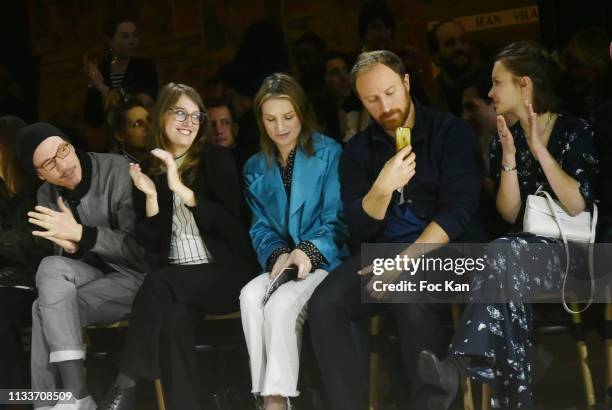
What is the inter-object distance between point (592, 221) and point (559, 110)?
425 millimetres

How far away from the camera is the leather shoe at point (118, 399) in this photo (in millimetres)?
3773

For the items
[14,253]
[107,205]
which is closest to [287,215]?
[107,205]

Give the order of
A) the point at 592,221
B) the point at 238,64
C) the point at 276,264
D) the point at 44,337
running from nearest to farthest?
the point at 592,221, the point at 276,264, the point at 44,337, the point at 238,64

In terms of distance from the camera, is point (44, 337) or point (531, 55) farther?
point (44, 337)

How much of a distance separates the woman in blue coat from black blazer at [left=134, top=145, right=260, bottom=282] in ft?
0.23

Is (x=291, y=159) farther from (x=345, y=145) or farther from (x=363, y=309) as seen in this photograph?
(x=363, y=309)

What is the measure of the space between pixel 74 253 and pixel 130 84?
31.9 inches

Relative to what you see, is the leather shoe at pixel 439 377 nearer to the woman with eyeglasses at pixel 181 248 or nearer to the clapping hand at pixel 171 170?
the woman with eyeglasses at pixel 181 248

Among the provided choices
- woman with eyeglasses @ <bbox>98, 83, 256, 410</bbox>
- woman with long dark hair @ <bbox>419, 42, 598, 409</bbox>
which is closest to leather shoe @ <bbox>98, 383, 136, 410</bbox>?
woman with eyeglasses @ <bbox>98, 83, 256, 410</bbox>

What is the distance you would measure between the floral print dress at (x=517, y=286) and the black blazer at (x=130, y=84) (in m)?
1.78

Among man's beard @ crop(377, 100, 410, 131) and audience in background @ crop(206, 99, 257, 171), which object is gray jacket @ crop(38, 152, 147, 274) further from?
man's beard @ crop(377, 100, 410, 131)

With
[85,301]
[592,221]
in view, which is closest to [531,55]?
[592,221]

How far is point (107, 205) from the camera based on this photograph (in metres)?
4.18

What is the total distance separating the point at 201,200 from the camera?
12.8ft
